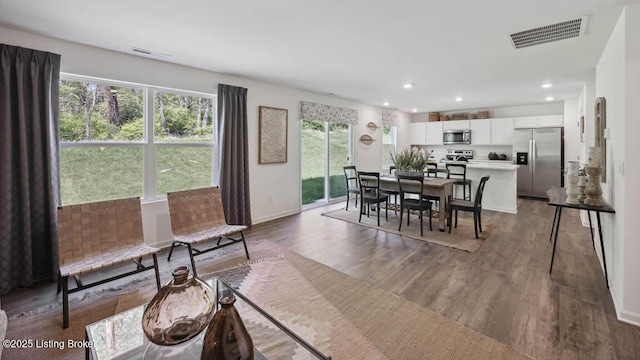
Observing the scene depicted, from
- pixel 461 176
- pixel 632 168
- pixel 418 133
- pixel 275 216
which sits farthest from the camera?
pixel 418 133

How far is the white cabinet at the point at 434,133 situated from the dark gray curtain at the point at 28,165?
820cm

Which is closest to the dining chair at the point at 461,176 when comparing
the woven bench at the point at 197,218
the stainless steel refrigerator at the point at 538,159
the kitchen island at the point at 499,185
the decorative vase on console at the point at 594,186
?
the kitchen island at the point at 499,185

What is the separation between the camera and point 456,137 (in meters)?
8.00

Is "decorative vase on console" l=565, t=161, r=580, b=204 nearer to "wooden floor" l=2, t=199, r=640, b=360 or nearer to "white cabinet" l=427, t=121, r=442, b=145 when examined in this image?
"wooden floor" l=2, t=199, r=640, b=360

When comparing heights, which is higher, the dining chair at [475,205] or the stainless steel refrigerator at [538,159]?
the stainless steel refrigerator at [538,159]

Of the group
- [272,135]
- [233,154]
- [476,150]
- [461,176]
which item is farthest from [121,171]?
[476,150]

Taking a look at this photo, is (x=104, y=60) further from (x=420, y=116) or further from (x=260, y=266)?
(x=420, y=116)

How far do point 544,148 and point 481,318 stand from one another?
20.1ft

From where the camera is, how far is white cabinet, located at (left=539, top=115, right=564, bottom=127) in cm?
657

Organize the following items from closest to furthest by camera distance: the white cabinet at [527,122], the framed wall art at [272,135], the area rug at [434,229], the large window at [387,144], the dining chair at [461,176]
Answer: the area rug at [434,229]
the framed wall art at [272,135]
the dining chair at [461,176]
the white cabinet at [527,122]
the large window at [387,144]

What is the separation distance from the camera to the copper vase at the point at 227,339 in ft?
3.73

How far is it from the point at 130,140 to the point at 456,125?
25.1 feet

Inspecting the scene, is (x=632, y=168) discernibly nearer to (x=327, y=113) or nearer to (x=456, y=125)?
(x=327, y=113)

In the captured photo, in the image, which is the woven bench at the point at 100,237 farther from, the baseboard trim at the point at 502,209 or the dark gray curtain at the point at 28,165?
the baseboard trim at the point at 502,209
